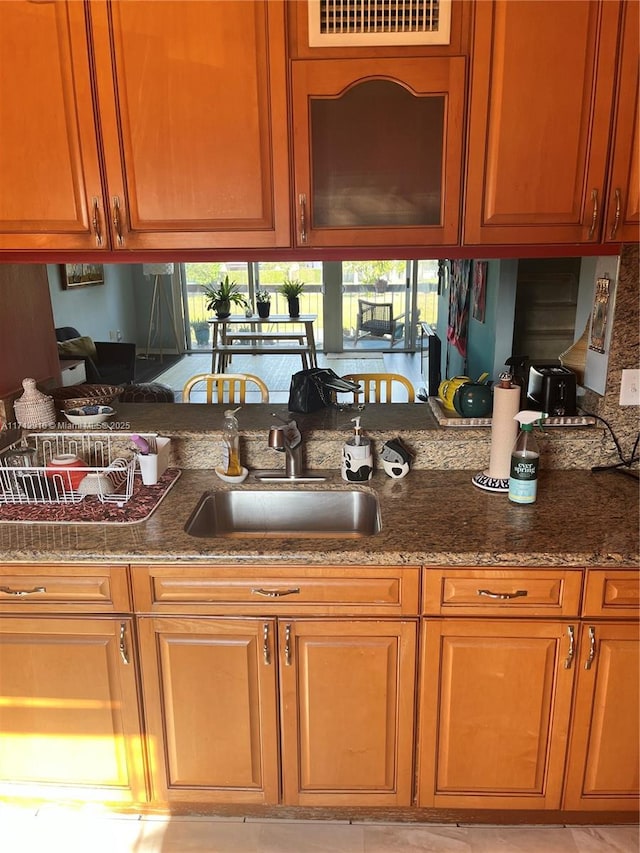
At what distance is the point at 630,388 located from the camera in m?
2.02

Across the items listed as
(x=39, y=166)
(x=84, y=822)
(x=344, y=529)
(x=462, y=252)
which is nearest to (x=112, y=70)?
(x=39, y=166)

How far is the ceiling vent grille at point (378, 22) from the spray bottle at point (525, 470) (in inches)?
40.2

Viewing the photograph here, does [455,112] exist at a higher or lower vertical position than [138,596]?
higher

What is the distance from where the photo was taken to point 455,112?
1.65 meters

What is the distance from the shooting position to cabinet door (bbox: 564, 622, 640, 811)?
1.61m

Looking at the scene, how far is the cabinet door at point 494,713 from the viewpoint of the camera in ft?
5.34

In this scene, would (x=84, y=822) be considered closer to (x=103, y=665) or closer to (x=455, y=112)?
(x=103, y=665)

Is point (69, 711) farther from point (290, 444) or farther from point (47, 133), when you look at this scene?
point (47, 133)

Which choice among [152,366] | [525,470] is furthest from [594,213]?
[152,366]

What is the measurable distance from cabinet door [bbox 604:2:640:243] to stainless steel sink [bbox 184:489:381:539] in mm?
1051

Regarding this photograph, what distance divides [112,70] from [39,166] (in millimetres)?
318

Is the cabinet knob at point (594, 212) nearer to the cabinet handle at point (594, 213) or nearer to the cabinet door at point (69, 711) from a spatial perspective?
the cabinet handle at point (594, 213)

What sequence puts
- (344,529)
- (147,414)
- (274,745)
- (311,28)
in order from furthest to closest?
(147,414) → (344,529) → (274,745) → (311,28)

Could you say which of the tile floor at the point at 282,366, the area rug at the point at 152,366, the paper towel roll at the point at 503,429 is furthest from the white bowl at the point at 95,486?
the area rug at the point at 152,366
